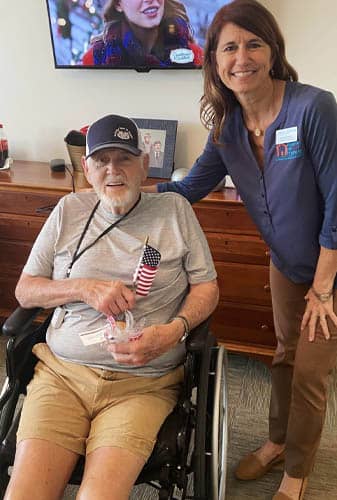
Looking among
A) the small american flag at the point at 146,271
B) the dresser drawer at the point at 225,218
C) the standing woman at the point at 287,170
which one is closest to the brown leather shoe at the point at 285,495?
the standing woman at the point at 287,170

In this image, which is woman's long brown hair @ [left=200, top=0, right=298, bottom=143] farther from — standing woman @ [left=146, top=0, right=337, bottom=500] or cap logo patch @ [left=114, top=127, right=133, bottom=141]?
cap logo patch @ [left=114, top=127, right=133, bottom=141]

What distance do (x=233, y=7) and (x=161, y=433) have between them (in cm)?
117

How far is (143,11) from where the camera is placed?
7.13ft

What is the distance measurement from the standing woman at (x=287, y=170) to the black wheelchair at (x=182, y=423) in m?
0.29

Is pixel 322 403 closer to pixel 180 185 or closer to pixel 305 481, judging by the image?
pixel 305 481

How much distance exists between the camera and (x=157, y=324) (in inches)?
55.2

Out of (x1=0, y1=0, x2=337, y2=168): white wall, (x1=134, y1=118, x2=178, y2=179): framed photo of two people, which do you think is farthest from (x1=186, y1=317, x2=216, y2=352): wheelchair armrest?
(x1=0, y1=0, x2=337, y2=168): white wall

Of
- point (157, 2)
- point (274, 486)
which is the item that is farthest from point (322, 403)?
point (157, 2)

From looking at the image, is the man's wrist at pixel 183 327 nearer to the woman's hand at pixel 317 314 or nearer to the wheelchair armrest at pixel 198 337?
the wheelchair armrest at pixel 198 337

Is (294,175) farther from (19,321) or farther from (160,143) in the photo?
(160,143)

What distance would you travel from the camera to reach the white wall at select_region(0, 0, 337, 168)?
216 cm

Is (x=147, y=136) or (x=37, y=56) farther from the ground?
(x=37, y=56)

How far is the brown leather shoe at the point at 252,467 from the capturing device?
1.76m

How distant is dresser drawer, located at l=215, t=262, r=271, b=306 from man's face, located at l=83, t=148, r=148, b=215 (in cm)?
83
